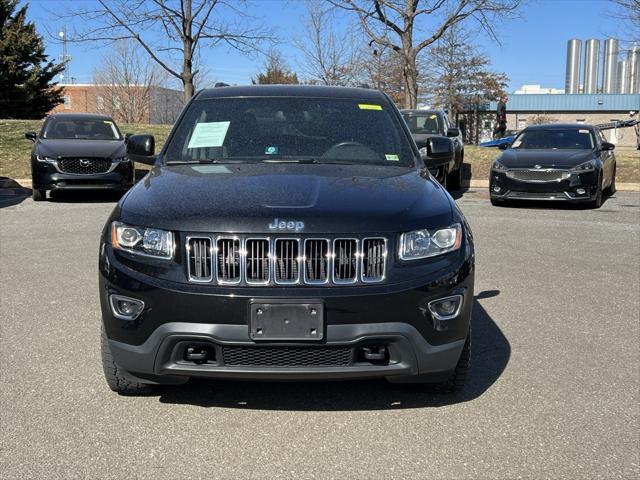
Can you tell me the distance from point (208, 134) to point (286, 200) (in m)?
1.44

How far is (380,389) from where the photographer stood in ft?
13.0

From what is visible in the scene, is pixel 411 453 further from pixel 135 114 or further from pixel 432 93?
pixel 432 93

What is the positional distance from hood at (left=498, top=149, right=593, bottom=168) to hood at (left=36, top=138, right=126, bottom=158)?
722 centimetres

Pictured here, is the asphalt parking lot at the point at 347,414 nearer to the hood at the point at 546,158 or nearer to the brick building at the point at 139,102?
the hood at the point at 546,158

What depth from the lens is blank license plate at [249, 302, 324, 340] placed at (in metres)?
3.14

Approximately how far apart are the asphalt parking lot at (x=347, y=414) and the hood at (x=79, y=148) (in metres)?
7.18

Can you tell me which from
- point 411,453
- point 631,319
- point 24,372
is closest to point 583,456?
point 411,453

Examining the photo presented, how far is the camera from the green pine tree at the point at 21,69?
108ft

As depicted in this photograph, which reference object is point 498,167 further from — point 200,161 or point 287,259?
point 287,259

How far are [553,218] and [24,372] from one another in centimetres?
933

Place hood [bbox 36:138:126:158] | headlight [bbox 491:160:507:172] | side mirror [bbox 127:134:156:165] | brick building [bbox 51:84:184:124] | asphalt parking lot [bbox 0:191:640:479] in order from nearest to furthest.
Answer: asphalt parking lot [bbox 0:191:640:479]
side mirror [bbox 127:134:156:165]
headlight [bbox 491:160:507:172]
hood [bbox 36:138:126:158]
brick building [bbox 51:84:184:124]

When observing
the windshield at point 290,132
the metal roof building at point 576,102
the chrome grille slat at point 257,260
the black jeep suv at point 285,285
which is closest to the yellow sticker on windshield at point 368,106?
the windshield at point 290,132

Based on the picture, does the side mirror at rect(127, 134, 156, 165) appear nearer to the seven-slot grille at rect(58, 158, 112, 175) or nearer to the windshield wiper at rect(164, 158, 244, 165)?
the windshield wiper at rect(164, 158, 244, 165)

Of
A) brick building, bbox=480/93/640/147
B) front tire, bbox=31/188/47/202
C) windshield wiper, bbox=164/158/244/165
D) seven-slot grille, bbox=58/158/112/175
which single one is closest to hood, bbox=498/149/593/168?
seven-slot grille, bbox=58/158/112/175
